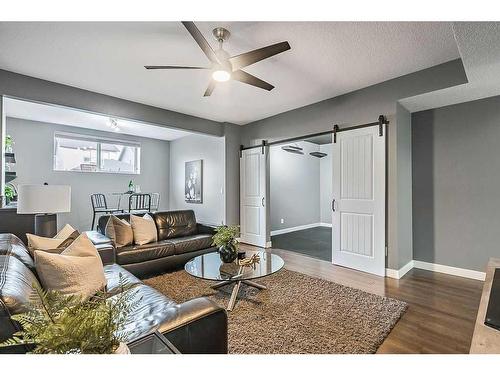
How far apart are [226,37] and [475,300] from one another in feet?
11.9

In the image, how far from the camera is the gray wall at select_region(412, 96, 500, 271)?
3135 mm

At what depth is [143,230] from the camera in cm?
353

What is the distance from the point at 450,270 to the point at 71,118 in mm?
7248

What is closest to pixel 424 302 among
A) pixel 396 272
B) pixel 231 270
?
pixel 396 272

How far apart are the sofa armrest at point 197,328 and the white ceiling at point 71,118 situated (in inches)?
150

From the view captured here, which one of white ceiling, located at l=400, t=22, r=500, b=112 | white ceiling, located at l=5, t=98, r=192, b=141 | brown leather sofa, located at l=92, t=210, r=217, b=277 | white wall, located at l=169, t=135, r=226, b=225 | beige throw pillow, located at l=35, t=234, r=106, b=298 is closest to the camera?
beige throw pillow, located at l=35, t=234, r=106, b=298

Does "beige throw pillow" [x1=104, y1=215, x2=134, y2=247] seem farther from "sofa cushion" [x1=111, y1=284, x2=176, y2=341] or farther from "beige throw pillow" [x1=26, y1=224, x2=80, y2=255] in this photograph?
"sofa cushion" [x1=111, y1=284, x2=176, y2=341]

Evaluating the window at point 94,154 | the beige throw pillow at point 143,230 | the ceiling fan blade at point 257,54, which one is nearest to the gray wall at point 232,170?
the beige throw pillow at point 143,230

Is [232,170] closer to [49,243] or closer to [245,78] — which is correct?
[245,78]

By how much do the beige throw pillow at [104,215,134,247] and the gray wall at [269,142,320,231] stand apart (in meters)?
3.38

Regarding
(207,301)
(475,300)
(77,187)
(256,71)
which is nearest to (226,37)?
(256,71)

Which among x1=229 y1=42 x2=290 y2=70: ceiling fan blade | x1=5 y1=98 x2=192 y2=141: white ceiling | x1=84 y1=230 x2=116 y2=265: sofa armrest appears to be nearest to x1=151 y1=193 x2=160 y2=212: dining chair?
x1=5 y1=98 x2=192 y2=141: white ceiling

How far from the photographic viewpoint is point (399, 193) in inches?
129

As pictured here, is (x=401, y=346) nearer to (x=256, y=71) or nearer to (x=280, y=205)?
(x=256, y=71)
